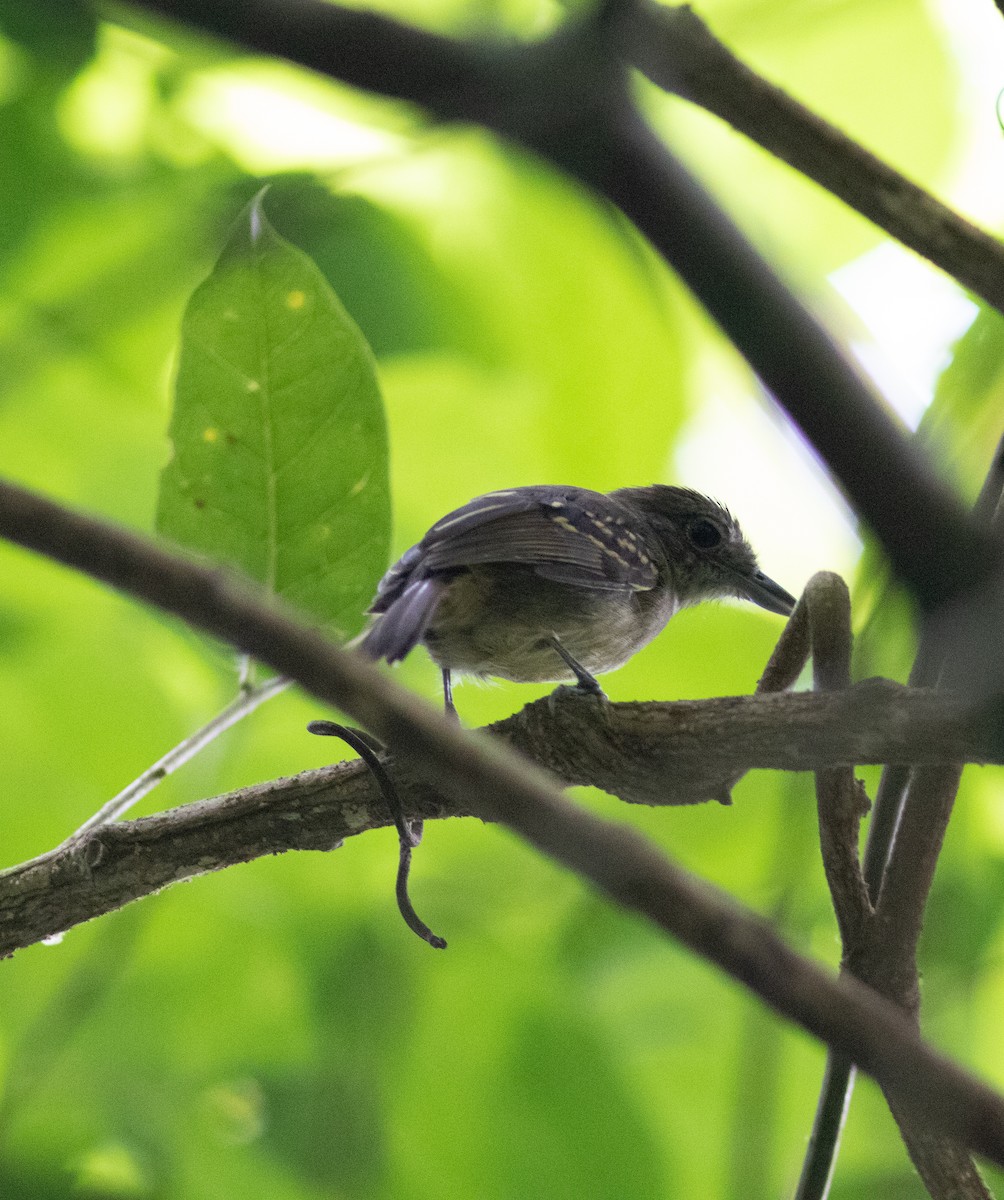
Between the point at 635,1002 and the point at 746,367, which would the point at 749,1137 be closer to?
the point at 635,1002

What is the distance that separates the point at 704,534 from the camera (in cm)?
326

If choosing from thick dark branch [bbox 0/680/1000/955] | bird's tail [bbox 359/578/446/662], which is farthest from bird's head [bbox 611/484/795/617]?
thick dark branch [bbox 0/680/1000/955]

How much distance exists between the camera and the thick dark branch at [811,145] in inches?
34.0

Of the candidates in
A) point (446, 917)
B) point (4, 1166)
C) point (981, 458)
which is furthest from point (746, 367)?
point (4, 1166)

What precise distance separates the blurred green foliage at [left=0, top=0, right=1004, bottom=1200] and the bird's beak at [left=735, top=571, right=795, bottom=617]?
0.37 metres

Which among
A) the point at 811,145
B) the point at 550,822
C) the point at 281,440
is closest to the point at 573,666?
the point at 281,440

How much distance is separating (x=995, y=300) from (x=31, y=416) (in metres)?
1.98

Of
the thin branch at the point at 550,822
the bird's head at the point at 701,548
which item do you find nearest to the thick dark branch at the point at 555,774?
the thin branch at the point at 550,822

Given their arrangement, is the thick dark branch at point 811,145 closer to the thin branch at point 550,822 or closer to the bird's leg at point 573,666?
the thin branch at point 550,822

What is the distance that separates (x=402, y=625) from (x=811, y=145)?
3.82ft

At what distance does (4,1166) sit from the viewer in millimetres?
2109

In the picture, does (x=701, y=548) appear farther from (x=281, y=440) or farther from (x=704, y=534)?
(x=281, y=440)

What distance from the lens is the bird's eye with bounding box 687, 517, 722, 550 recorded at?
3.24 metres

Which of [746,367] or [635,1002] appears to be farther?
[635,1002]
